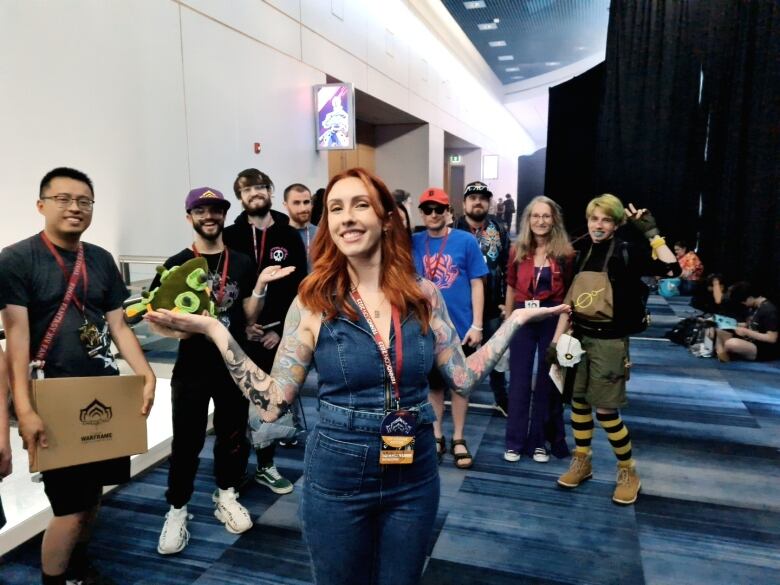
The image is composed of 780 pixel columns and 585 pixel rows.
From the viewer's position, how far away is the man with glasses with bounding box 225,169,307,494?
A: 2.84 meters

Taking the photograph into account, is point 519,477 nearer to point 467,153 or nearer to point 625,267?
point 625,267

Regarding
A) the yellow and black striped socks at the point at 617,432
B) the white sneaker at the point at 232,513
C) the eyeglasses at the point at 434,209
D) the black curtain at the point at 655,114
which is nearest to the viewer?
the white sneaker at the point at 232,513

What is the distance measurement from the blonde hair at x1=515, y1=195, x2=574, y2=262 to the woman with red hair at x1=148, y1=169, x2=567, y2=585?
1.92m

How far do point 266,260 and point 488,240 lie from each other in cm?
157

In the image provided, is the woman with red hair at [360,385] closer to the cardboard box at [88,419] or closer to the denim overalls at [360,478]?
the denim overalls at [360,478]

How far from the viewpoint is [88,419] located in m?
1.88

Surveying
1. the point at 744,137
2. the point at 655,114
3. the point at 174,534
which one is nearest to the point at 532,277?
the point at 174,534

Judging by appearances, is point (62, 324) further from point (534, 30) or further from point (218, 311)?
point (534, 30)

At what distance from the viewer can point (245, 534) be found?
2.59 m

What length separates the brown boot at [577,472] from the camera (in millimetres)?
2986

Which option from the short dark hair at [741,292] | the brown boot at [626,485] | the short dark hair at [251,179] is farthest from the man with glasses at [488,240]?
the short dark hair at [741,292]

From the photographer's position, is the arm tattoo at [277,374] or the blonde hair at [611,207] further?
the blonde hair at [611,207]

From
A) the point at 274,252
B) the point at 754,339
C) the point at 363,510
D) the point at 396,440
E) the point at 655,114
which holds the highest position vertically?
the point at 655,114

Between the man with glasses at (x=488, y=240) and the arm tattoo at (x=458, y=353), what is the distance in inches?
83.9
